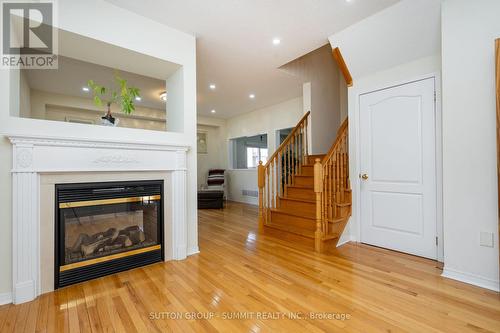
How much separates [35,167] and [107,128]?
66cm

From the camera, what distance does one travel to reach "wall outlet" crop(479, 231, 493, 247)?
2.00m

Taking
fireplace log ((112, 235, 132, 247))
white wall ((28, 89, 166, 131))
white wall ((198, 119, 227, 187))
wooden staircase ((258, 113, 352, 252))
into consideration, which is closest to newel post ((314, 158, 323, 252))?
wooden staircase ((258, 113, 352, 252))


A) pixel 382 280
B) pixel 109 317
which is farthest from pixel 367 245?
pixel 109 317

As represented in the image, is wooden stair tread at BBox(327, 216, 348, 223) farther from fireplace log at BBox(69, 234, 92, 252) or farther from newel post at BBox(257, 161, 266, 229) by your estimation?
fireplace log at BBox(69, 234, 92, 252)

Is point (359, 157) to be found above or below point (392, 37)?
below

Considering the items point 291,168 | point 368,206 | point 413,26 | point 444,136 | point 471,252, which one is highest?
point 413,26

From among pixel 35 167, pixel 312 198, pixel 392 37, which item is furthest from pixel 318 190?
pixel 35 167

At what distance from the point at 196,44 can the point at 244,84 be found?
170 centimetres

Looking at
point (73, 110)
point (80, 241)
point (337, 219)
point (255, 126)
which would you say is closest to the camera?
point (80, 241)

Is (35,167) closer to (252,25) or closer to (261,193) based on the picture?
(252,25)

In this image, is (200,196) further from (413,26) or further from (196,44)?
(413,26)

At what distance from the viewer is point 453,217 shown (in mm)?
2213

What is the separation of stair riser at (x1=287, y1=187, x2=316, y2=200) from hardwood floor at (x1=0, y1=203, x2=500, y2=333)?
3.83ft

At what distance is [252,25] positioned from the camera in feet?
9.02
